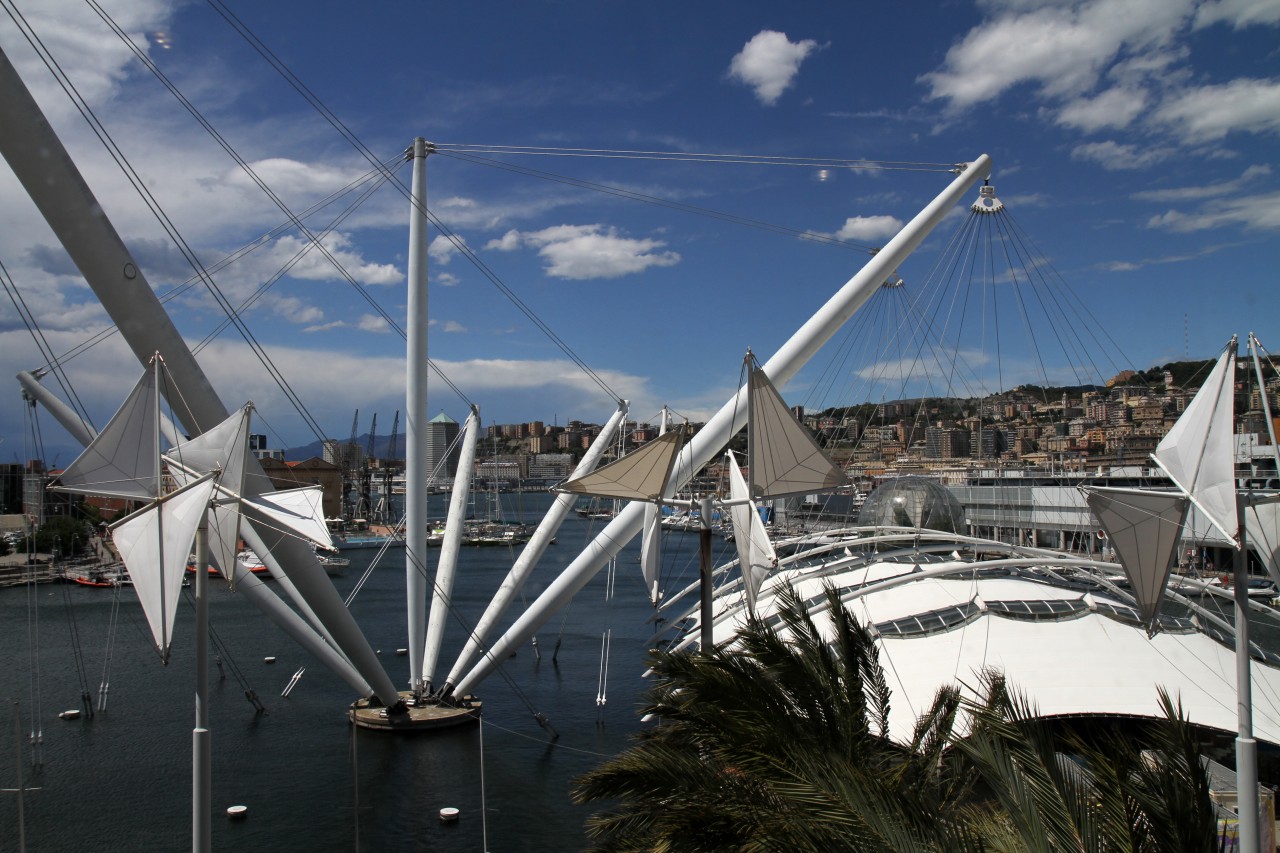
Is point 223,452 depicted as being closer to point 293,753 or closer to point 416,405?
point 416,405

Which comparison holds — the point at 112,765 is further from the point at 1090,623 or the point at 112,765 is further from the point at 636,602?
the point at 636,602

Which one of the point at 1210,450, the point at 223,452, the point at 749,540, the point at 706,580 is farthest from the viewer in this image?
the point at 749,540

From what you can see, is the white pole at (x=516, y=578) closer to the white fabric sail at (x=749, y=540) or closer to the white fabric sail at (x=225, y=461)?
the white fabric sail at (x=749, y=540)

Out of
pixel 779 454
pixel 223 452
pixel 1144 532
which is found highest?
pixel 223 452

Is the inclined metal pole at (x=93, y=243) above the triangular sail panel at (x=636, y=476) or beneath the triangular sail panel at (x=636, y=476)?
above

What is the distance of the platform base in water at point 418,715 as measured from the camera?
25656mm

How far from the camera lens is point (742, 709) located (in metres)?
9.99

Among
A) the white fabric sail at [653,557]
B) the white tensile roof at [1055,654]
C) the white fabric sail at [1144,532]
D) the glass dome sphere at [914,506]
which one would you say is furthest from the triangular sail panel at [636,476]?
the glass dome sphere at [914,506]

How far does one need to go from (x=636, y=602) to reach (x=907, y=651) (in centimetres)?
3944

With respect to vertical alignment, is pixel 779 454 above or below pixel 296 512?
above

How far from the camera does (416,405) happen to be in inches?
1010

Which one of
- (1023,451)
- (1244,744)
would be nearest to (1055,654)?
(1244,744)

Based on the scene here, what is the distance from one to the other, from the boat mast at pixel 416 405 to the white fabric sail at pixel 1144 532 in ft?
55.5

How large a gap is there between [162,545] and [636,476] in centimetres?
757
